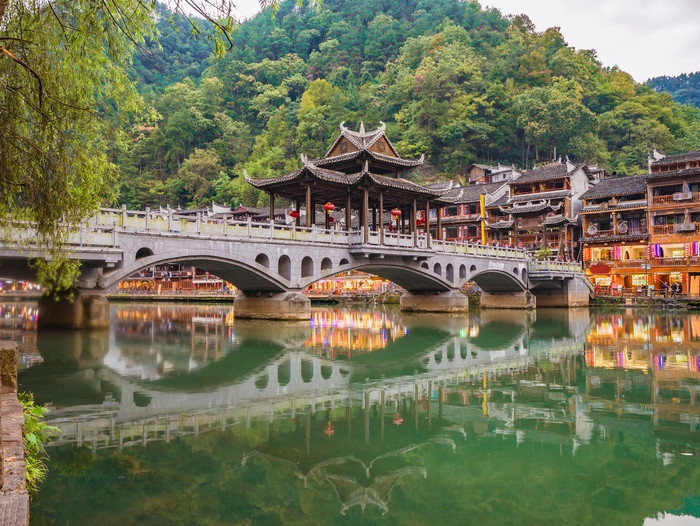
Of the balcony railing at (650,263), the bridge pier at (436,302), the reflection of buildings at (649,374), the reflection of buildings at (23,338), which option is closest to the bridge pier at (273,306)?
the reflection of buildings at (23,338)

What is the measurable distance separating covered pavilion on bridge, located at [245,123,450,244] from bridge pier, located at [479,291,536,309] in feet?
42.5

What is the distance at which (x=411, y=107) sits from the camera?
8588 centimetres

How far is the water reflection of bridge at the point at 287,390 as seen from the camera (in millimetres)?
11320

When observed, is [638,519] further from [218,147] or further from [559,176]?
[218,147]

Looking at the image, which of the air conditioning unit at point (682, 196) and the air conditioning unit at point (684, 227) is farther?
the air conditioning unit at point (682, 196)

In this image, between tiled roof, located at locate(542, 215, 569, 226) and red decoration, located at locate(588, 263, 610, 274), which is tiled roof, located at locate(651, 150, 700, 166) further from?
red decoration, located at locate(588, 263, 610, 274)

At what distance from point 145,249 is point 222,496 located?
20.4 metres

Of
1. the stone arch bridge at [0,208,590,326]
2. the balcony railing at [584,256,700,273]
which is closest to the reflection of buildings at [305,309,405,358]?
the stone arch bridge at [0,208,590,326]

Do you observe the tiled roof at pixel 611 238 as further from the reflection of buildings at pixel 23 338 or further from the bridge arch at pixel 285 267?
the reflection of buildings at pixel 23 338

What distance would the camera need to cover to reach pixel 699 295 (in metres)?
46.7

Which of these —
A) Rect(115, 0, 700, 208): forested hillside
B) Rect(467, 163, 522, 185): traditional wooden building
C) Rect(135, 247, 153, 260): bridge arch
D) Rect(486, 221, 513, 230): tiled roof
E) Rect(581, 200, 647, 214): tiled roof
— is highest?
Rect(115, 0, 700, 208): forested hillside

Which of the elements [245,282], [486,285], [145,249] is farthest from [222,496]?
[486,285]

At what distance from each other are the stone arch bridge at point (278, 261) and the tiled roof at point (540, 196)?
11241mm

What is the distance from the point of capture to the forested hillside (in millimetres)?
78812
